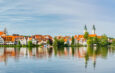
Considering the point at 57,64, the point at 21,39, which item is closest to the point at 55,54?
the point at 57,64

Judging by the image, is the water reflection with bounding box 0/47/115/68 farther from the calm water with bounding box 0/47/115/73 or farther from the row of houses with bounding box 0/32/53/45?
the row of houses with bounding box 0/32/53/45

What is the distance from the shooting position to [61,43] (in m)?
132

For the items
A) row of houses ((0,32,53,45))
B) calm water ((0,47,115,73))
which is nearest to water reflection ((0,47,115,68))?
calm water ((0,47,115,73))

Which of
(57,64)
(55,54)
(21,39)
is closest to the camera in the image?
(57,64)

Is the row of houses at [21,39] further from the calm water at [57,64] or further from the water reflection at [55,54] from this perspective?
the calm water at [57,64]

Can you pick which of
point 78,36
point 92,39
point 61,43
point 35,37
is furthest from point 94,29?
point 61,43

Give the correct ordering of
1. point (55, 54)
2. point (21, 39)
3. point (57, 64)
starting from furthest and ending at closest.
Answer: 1. point (21, 39)
2. point (55, 54)
3. point (57, 64)

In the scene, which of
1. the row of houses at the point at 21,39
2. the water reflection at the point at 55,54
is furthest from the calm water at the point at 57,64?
the row of houses at the point at 21,39

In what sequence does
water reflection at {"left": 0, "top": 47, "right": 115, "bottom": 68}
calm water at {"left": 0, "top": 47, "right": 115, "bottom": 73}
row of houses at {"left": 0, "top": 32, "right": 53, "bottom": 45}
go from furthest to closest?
row of houses at {"left": 0, "top": 32, "right": 53, "bottom": 45}, water reflection at {"left": 0, "top": 47, "right": 115, "bottom": 68}, calm water at {"left": 0, "top": 47, "right": 115, "bottom": 73}

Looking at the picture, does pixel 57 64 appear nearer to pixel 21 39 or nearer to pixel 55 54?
pixel 55 54

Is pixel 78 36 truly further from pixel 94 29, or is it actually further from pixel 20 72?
pixel 20 72

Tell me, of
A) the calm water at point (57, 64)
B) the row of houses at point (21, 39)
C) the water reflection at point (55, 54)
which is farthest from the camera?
the row of houses at point (21, 39)

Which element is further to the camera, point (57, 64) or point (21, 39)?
point (21, 39)

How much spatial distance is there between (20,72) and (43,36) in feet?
495
